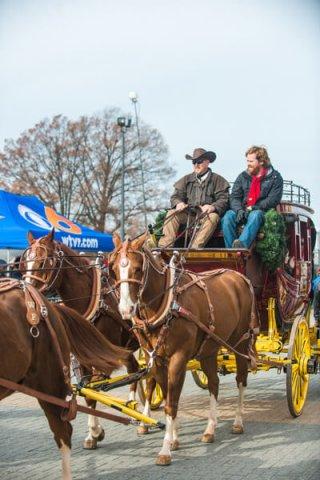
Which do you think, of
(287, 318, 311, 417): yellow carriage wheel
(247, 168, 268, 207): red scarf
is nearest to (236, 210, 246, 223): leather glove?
(247, 168, 268, 207): red scarf

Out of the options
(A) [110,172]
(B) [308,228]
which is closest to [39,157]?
(A) [110,172]

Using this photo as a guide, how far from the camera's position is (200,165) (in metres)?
7.95

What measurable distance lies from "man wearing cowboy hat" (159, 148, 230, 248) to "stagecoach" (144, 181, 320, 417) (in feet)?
0.87

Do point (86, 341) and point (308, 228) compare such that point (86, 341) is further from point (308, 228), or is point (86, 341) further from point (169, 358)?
point (308, 228)

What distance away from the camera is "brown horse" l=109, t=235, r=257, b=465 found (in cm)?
555

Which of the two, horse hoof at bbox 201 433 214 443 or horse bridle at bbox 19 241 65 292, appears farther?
horse hoof at bbox 201 433 214 443

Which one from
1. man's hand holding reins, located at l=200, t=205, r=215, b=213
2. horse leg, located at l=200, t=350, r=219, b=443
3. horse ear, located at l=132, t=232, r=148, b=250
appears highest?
man's hand holding reins, located at l=200, t=205, r=215, b=213

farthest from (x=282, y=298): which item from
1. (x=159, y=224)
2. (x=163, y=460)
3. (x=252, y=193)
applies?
(x=163, y=460)

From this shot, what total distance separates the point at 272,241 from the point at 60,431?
356cm

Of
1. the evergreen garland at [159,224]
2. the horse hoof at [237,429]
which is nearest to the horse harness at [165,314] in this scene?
the horse hoof at [237,429]

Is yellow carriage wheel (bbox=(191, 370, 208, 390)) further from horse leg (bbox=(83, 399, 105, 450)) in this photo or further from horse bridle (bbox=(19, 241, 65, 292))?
horse bridle (bbox=(19, 241, 65, 292))

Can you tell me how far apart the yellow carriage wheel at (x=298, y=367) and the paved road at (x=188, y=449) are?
0.19 m

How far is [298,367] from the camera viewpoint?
762 cm

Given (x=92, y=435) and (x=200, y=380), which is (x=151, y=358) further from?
(x=200, y=380)
